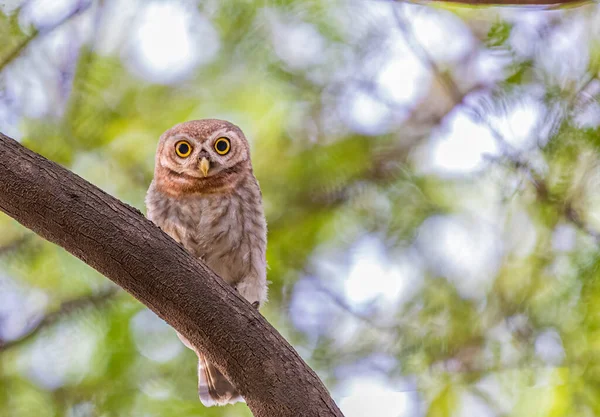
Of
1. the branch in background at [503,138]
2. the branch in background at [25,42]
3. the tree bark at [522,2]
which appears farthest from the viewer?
the branch in background at [25,42]

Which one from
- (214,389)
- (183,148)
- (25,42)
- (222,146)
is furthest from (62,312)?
(25,42)

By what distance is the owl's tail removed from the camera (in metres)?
4.23

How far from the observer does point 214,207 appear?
429 centimetres

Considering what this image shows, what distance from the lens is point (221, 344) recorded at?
9.14 feet

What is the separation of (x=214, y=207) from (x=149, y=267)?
150 centimetres

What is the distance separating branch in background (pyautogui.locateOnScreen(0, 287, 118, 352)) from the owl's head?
2.53 feet

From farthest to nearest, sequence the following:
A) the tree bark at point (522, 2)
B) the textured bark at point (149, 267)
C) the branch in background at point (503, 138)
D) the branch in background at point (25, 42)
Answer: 1. the branch in background at point (25, 42)
2. the branch in background at point (503, 138)
3. the tree bark at point (522, 2)
4. the textured bark at point (149, 267)

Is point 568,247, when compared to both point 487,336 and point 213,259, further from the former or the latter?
point 213,259

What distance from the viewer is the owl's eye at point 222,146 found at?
4.48 meters

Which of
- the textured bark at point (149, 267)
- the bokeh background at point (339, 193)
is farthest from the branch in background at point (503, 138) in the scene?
the textured bark at point (149, 267)

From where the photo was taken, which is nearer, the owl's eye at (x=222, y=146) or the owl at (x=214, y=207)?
the owl at (x=214, y=207)

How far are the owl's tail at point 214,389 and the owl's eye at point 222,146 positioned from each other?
115 cm

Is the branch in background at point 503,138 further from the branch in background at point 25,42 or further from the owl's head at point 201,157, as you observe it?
the branch in background at point 25,42

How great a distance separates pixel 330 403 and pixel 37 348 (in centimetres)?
237
